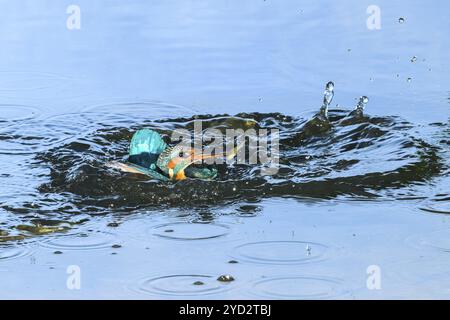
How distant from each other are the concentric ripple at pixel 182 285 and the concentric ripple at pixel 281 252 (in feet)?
1.12

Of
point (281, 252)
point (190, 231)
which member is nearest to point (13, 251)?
point (190, 231)

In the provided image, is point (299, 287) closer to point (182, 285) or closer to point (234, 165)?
point (182, 285)

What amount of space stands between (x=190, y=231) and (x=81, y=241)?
1.89 feet

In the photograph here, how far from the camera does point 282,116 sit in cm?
798

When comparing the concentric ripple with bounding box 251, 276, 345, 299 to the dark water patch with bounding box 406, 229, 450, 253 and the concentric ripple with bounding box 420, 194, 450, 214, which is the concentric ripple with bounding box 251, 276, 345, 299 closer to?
the dark water patch with bounding box 406, 229, 450, 253

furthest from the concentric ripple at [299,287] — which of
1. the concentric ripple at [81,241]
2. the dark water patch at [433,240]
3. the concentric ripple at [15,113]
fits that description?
the concentric ripple at [15,113]

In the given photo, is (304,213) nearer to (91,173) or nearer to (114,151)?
(91,173)

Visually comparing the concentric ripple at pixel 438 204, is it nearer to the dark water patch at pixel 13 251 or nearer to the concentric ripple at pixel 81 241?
the concentric ripple at pixel 81 241

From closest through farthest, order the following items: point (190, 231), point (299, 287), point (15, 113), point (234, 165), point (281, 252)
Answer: point (299, 287) → point (281, 252) → point (190, 231) → point (234, 165) → point (15, 113)

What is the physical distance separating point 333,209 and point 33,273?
180cm

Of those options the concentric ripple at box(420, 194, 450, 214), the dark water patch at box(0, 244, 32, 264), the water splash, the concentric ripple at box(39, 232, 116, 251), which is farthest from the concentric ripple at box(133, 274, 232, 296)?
the water splash

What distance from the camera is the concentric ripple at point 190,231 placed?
5.71 m

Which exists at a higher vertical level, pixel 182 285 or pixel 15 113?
pixel 15 113

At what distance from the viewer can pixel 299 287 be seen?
197 inches
